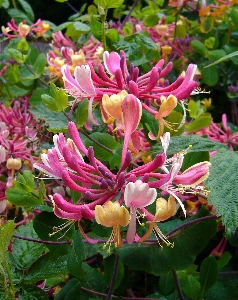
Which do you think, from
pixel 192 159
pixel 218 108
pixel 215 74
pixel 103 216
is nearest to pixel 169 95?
pixel 192 159

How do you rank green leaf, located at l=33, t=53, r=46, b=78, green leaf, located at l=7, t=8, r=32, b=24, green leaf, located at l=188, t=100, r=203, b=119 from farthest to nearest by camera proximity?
green leaf, located at l=7, t=8, r=32, b=24
green leaf, located at l=33, t=53, r=46, b=78
green leaf, located at l=188, t=100, r=203, b=119

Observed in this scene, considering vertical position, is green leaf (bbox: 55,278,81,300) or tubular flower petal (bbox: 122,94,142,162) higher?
tubular flower petal (bbox: 122,94,142,162)

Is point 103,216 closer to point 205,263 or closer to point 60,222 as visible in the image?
point 60,222

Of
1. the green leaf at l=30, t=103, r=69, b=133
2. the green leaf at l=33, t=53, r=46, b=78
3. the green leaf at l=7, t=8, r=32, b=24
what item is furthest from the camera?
the green leaf at l=7, t=8, r=32, b=24

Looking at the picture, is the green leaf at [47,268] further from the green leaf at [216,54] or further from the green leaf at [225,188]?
the green leaf at [216,54]

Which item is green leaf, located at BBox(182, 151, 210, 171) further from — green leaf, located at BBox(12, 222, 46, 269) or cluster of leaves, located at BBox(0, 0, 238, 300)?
green leaf, located at BBox(12, 222, 46, 269)

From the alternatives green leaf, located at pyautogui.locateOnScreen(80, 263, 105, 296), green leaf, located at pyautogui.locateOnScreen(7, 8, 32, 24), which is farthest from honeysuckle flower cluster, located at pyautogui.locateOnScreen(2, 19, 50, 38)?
green leaf, located at pyautogui.locateOnScreen(80, 263, 105, 296)
